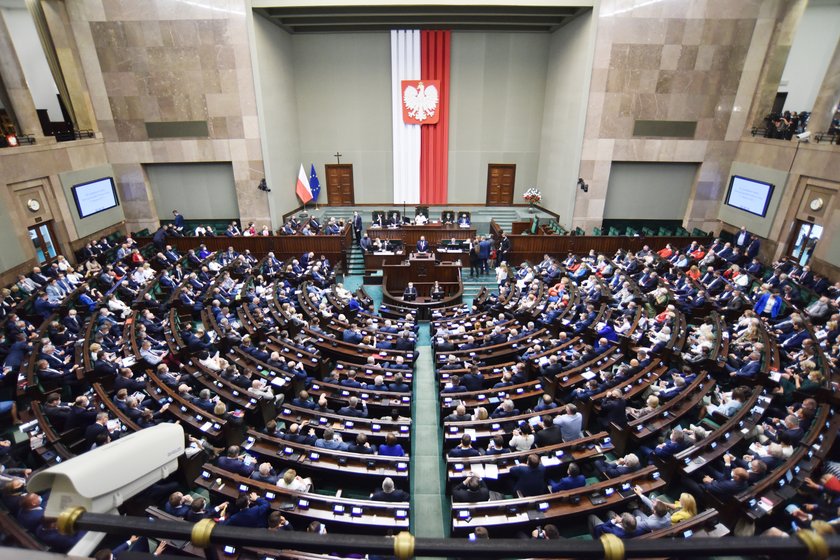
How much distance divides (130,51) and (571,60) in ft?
58.2

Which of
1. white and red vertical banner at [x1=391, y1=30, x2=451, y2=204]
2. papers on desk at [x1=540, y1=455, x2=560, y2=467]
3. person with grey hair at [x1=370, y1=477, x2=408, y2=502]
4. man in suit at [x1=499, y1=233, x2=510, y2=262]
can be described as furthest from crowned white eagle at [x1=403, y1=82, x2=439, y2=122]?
person with grey hair at [x1=370, y1=477, x2=408, y2=502]

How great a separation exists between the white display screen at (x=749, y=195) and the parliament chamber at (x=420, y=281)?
0.15 meters

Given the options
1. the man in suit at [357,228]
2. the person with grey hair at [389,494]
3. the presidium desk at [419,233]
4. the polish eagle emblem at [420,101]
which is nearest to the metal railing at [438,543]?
the person with grey hair at [389,494]

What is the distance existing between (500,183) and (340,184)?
8.37 m

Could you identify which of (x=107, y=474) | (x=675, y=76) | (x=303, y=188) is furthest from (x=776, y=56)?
(x=107, y=474)

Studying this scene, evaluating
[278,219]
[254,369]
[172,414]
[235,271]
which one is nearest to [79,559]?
[172,414]

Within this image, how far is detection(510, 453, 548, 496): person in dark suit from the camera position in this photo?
573 centimetres

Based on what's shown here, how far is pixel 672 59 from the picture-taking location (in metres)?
16.4

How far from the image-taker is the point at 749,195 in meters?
16.2

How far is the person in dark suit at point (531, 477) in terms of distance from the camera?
5.73m

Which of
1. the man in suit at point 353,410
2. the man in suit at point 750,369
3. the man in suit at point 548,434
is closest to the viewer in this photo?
the man in suit at point 548,434

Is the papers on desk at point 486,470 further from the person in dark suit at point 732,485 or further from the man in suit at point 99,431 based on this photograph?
the man in suit at point 99,431

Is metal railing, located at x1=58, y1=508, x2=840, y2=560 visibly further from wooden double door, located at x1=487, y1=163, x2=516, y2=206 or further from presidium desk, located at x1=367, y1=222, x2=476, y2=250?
wooden double door, located at x1=487, y1=163, x2=516, y2=206

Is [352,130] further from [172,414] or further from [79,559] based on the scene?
[79,559]
